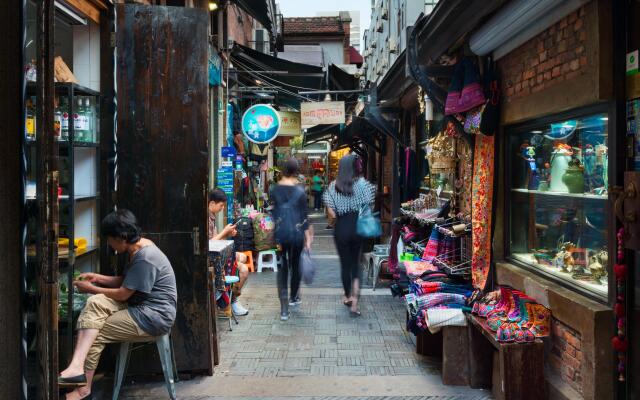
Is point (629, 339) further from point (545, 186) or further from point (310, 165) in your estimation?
point (310, 165)

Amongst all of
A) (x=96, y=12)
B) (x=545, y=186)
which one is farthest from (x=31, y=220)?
(x=545, y=186)

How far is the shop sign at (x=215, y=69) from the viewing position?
10288 mm

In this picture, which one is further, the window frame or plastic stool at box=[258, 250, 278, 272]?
plastic stool at box=[258, 250, 278, 272]

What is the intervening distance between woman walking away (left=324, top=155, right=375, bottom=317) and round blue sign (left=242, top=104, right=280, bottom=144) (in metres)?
4.80

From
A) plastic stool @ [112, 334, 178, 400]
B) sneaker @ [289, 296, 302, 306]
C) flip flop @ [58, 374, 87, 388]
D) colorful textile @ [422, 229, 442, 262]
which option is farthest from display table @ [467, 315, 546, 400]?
sneaker @ [289, 296, 302, 306]

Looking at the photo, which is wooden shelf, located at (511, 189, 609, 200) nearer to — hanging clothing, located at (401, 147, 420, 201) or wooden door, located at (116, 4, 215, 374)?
wooden door, located at (116, 4, 215, 374)

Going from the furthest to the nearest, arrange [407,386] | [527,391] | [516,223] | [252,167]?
[252,167]
[516,223]
[407,386]
[527,391]

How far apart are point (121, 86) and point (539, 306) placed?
4049 millimetres

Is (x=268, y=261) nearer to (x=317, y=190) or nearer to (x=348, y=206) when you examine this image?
(x=348, y=206)

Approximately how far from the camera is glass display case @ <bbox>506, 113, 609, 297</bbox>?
14.2 ft

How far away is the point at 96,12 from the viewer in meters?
5.45

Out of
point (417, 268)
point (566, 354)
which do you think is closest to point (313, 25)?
point (417, 268)

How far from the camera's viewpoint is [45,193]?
280cm

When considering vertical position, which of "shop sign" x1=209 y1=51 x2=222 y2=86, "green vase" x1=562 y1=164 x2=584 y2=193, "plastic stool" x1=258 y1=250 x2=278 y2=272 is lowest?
"plastic stool" x1=258 y1=250 x2=278 y2=272
